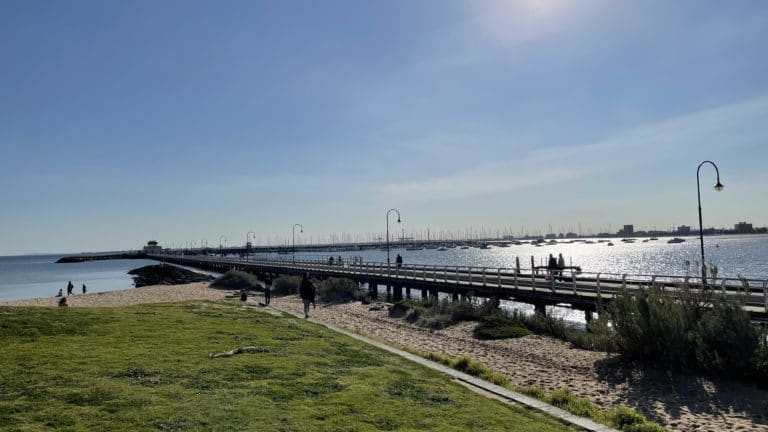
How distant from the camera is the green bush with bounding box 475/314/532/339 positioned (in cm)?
1797

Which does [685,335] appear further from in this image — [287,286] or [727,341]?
[287,286]

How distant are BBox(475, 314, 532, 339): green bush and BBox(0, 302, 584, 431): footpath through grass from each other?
6462 mm

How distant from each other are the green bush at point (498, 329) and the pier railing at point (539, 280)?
294cm

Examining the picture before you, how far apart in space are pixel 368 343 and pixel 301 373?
16.5 ft

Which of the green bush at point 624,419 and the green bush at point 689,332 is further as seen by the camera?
the green bush at point 689,332

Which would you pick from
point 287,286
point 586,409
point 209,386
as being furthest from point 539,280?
point 209,386

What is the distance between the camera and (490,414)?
24.8 feet

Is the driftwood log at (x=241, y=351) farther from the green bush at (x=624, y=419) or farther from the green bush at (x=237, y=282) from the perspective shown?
the green bush at (x=237, y=282)

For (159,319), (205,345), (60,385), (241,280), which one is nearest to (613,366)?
(205,345)

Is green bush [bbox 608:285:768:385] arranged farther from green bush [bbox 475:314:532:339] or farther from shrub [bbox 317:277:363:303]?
shrub [bbox 317:277:363:303]

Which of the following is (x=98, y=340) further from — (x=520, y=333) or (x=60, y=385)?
(x=520, y=333)

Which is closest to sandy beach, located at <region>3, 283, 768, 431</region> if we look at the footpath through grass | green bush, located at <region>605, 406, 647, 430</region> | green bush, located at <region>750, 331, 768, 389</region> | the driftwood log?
green bush, located at <region>750, 331, 768, 389</region>

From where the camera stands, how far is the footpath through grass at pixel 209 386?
6629 mm

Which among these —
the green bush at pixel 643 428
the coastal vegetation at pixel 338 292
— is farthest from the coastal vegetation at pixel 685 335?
the coastal vegetation at pixel 338 292
